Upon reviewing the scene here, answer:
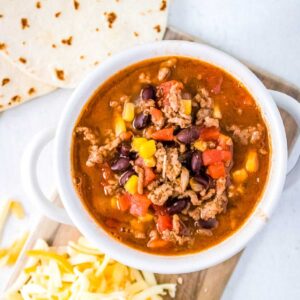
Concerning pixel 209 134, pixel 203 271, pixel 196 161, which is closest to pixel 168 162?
pixel 196 161

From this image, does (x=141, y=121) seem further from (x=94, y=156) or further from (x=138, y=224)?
(x=138, y=224)

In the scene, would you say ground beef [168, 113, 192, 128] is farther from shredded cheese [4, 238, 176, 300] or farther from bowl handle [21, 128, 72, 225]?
shredded cheese [4, 238, 176, 300]

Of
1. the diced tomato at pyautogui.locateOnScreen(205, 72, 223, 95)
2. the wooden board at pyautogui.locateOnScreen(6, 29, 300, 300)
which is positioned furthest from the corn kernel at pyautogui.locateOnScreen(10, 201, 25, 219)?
the diced tomato at pyautogui.locateOnScreen(205, 72, 223, 95)

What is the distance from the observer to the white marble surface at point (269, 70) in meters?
3.55

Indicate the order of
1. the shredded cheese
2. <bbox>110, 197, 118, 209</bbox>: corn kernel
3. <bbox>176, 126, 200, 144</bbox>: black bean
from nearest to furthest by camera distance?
1. <bbox>176, 126, 200, 144</bbox>: black bean
2. <bbox>110, 197, 118, 209</bbox>: corn kernel
3. the shredded cheese

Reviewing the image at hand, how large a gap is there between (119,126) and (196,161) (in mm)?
402

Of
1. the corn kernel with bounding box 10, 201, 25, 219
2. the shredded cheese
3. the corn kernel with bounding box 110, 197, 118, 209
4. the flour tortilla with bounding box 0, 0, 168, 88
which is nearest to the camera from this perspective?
the corn kernel with bounding box 110, 197, 118, 209

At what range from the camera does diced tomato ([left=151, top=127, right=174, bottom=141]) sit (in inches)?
114

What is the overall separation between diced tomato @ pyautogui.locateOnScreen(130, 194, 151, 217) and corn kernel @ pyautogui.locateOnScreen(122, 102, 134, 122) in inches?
14.3

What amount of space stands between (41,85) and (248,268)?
1.60m

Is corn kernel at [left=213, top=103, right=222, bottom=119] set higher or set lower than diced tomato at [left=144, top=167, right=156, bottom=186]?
higher

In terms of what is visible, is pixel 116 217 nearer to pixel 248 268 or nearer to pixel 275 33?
pixel 248 268

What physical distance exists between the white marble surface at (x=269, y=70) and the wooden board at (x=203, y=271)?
0.14 meters

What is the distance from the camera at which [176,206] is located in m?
2.88
